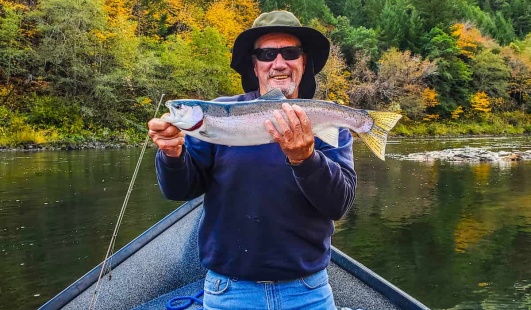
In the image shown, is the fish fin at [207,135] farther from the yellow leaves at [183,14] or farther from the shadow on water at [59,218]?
the yellow leaves at [183,14]

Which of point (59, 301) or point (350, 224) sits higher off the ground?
point (59, 301)

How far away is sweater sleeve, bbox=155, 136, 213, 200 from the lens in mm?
2295

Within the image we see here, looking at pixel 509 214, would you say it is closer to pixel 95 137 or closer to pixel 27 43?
pixel 95 137

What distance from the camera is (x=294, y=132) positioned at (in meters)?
2.06

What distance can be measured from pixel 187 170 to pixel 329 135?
66cm

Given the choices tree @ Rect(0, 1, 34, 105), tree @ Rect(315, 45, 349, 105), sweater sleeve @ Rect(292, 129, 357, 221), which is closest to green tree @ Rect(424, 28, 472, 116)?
tree @ Rect(315, 45, 349, 105)

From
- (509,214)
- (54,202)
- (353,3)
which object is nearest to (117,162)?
(54,202)

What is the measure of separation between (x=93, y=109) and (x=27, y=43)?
646cm

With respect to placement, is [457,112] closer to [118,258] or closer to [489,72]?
[489,72]

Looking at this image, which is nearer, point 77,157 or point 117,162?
point 117,162

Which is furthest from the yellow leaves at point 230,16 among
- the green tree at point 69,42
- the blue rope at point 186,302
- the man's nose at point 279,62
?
the man's nose at point 279,62

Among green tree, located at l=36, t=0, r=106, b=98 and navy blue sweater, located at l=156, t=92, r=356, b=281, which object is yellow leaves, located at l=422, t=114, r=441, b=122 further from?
navy blue sweater, located at l=156, t=92, r=356, b=281

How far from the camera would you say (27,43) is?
3431 centimetres

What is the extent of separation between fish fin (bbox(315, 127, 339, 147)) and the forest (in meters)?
23.4
